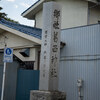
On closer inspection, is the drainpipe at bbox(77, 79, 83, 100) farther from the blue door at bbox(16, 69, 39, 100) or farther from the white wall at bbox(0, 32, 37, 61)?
the white wall at bbox(0, 32, 37, 61)

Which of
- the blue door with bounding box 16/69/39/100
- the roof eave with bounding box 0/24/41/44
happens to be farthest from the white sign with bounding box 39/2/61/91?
the blue door with bounding box 16/69/39/100

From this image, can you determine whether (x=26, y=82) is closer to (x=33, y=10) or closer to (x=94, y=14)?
(x=94, y=14)

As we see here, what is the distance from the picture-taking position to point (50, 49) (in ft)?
27.7

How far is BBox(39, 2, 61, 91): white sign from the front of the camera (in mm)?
8311

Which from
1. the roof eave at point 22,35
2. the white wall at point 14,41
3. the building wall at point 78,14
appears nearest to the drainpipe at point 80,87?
the roof eave at point 22,35

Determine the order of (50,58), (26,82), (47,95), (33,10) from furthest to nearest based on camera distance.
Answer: (33,10), (26,82), (50,58), (47,95)

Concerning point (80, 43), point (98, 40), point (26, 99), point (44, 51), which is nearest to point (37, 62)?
point (26, 99)

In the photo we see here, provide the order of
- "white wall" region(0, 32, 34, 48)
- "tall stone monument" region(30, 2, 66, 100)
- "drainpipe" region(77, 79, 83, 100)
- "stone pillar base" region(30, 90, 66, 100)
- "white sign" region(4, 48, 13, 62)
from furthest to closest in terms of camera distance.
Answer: "white wall" region(0, 32, 34, 48) < "drainpipe" region(77, 79, 83, 100) < "white sign" region(4, 48, 13, 62) < "tall stone monument" region(30, 2, 66, 100) < "stone pillar base" region(30, 90, 66, 100)

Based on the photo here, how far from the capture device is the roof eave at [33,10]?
55.7 feet

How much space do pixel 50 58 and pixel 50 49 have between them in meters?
0.34

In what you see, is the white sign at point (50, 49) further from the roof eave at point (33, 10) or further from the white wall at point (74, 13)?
the roof eave at point (33, 10)

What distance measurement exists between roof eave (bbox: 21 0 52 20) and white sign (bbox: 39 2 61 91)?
793cm

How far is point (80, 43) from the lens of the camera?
11969 millimetres

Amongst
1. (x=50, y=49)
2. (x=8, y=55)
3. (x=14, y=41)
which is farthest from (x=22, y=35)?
(x=50, y=49)
